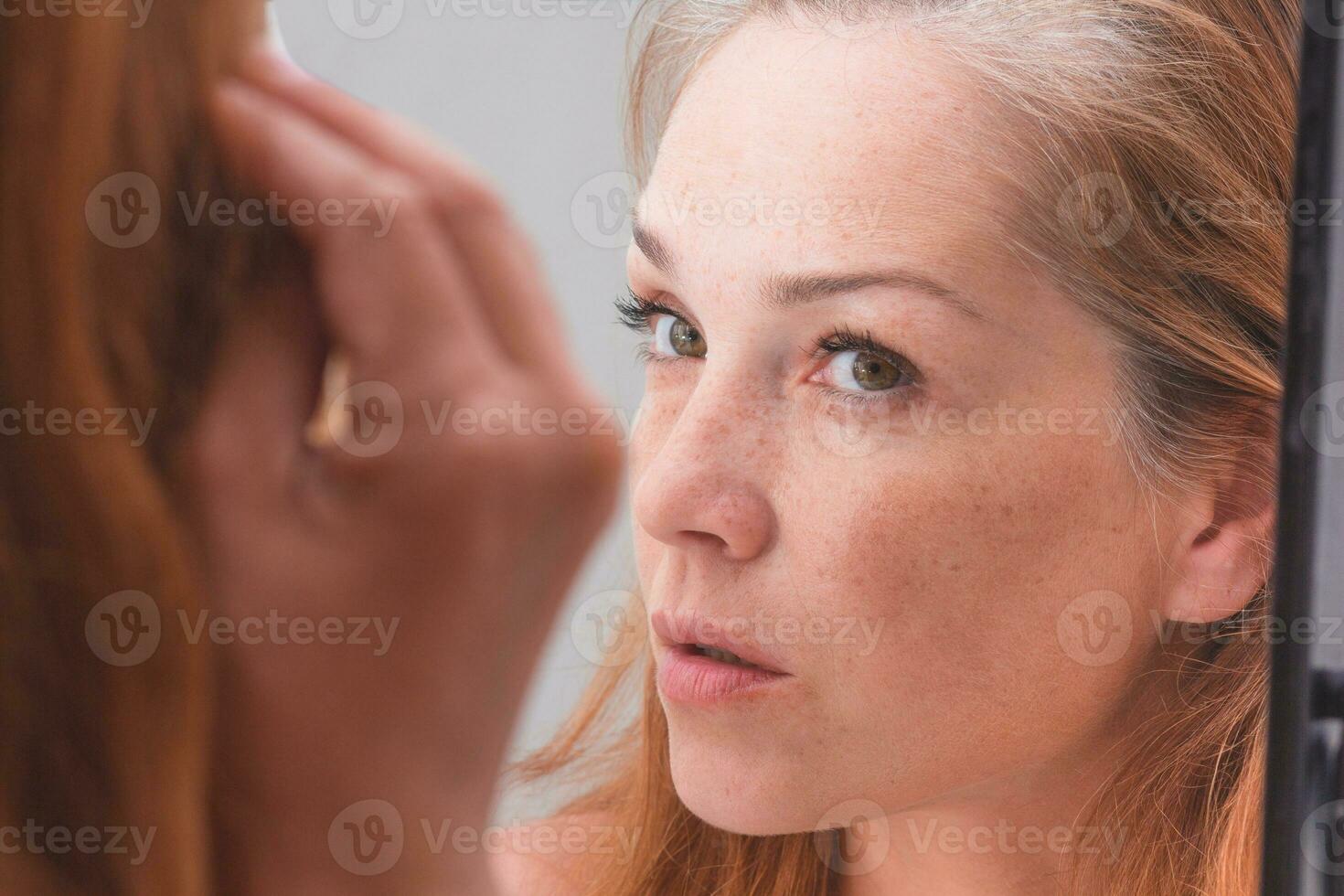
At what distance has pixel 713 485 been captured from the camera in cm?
49

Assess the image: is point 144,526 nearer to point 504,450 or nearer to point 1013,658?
point 504,450

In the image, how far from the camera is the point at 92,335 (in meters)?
0.22

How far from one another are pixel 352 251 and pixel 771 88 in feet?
1.09

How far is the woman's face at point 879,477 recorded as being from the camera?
486 mm

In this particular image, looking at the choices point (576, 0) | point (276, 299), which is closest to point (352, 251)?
point (276, 299)

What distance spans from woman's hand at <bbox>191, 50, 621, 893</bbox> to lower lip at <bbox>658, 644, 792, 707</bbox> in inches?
10.5

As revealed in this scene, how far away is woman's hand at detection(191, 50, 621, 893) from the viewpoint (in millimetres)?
228
